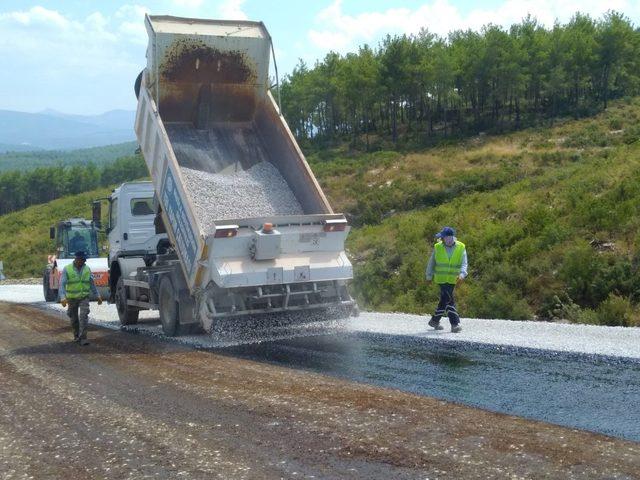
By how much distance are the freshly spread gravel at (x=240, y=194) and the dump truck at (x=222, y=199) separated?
0.06ft

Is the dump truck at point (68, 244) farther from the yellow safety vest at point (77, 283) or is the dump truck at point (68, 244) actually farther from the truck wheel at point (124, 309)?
the yellow safety vest at point (77, 283)

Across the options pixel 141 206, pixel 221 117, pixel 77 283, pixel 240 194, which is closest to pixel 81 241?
pixel 141 206

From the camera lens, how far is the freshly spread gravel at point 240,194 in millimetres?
11531

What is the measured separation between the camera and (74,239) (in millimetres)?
23188

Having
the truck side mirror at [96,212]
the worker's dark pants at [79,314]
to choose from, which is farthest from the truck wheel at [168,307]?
the truck side mirror at [96,212]

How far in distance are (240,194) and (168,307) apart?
2055 millimetres

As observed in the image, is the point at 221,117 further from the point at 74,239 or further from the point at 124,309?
the point at 74,239

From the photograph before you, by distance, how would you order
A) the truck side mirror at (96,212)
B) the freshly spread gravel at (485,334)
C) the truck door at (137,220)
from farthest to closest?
the truck side mirror at (96,212), the truck door at (137,220), the freshly spread gravel at (485,334)

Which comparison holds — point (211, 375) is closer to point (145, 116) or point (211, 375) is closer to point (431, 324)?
point (431, 324)

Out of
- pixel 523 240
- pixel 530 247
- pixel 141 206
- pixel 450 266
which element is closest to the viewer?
pixel 450 266

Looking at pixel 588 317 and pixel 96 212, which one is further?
pixel 96 212

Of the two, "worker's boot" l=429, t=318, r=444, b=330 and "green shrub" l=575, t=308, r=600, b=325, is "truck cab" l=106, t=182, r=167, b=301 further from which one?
"green shrub" l=575, t=308, r=600, b=325

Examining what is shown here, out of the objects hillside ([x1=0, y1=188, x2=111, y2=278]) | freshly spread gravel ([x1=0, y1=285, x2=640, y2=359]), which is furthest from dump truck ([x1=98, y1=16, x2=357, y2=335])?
hillside ([x1=0, y1=188, x2=111, y2=278])

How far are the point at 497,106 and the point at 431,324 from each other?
182 ft
